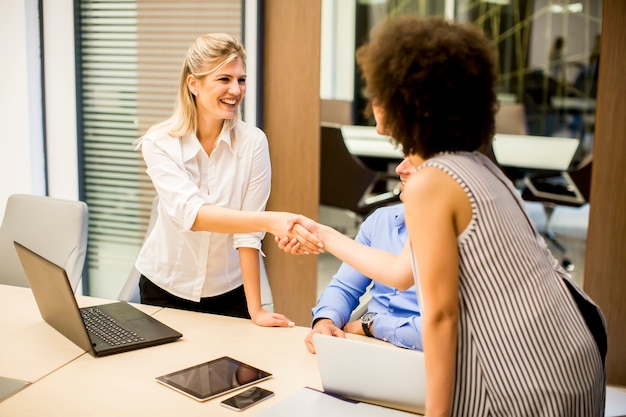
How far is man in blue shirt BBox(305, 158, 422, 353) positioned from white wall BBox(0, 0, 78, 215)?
2428mm

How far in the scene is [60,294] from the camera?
1.89 m

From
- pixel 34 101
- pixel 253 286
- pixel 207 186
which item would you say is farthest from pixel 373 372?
pixel 34 101

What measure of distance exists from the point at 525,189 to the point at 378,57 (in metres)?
4.59

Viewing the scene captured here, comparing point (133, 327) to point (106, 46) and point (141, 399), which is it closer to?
point (141, 399)

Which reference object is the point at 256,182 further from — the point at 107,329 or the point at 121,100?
the point at 121,100

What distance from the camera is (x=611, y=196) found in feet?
10.8

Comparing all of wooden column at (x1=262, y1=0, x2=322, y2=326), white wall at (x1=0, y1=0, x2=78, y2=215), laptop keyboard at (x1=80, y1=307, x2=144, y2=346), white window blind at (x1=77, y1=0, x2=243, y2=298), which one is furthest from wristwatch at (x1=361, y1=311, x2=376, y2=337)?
white wall at (x1=0, y1=0, x2=78, y2=215)

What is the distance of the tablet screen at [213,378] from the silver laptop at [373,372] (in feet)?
0.74

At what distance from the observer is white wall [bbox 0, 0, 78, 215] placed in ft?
13.1

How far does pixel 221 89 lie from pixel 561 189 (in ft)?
12.9

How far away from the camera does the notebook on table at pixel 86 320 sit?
1.87 m

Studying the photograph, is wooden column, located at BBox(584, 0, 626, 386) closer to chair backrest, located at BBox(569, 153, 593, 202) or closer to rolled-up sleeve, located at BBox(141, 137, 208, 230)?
rolled-up sleeve, located at BBox(141, 137, 208, 230)

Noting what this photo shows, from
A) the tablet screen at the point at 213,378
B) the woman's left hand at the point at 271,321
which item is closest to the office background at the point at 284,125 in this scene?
the woman's left hand at the point at 271,321

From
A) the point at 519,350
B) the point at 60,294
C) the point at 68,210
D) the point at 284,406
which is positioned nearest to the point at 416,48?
the point at 519,350
